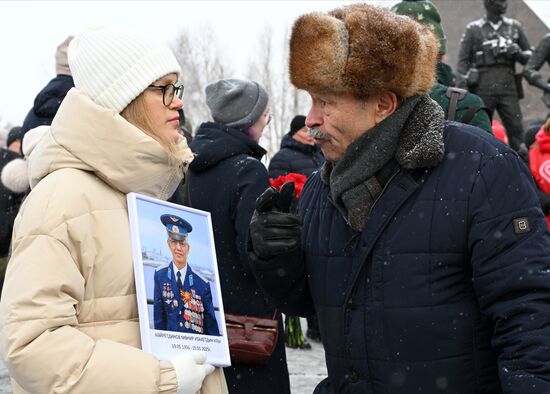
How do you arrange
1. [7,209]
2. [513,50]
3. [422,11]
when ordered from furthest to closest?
[513,50] → [7,209] → [422,11]

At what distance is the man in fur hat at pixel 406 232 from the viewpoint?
87.9 inches

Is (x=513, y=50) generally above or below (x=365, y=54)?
below

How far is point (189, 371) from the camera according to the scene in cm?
233

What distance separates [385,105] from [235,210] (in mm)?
1792

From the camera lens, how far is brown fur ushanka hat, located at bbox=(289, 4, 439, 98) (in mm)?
2410

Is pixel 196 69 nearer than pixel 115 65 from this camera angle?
No

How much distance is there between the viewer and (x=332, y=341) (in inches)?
101

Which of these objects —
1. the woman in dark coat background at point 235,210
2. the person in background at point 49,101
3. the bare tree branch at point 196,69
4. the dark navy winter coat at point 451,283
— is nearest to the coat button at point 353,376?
the dark navy winter coat at point 451,283

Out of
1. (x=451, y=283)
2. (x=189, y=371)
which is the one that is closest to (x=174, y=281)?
(x=189, y=371)

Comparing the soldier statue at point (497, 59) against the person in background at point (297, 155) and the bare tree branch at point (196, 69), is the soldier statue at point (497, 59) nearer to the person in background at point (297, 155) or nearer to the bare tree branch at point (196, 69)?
the person in background at point (297, 155)

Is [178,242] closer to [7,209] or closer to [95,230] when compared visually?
[95,230]

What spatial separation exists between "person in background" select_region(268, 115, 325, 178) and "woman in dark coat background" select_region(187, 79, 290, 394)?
3.16 m

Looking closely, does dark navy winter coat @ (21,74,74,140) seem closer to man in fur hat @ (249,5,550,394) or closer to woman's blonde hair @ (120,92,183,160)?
woman's blonde hair @ (120,92,183,160)

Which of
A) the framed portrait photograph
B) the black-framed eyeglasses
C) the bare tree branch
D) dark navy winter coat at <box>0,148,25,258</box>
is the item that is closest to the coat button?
the framed portrait photograph
